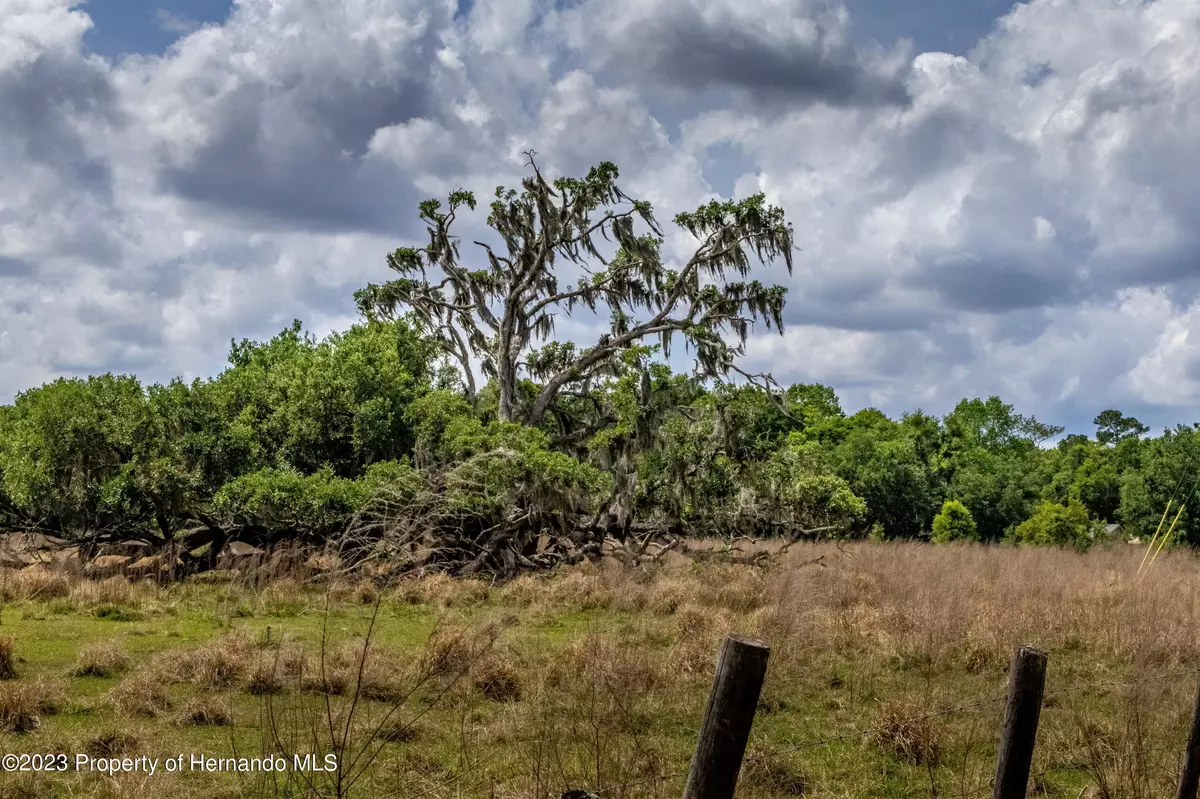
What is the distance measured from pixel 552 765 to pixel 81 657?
607cm

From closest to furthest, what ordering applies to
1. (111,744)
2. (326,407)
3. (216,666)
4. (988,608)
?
1. (111,744)
2. (216,666)
3. (988,608)
4. (326,407)

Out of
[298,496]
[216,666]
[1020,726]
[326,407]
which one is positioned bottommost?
[216,666]

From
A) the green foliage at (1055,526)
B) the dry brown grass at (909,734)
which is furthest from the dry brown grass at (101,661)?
the green foliage at (1055,526)

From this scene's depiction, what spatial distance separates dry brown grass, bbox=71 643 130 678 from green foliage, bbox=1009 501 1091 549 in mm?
33390

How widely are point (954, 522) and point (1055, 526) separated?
16.6 feet

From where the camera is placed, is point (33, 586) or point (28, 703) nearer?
point (28, 703)

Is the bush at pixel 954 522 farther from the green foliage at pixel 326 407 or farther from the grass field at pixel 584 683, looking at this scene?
the green foliage at pixel 326 407

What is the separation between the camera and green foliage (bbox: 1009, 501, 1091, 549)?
122 feet

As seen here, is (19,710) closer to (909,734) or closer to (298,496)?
(909,734)

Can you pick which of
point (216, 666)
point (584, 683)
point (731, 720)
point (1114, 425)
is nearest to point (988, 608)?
point (584, 683)

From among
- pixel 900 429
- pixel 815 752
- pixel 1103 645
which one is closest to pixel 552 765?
pixel 815 752

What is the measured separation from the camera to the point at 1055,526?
37.7 m

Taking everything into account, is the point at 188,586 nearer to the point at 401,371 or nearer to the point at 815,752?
the point at 401,371

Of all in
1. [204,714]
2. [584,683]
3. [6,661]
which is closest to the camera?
[204,714]
